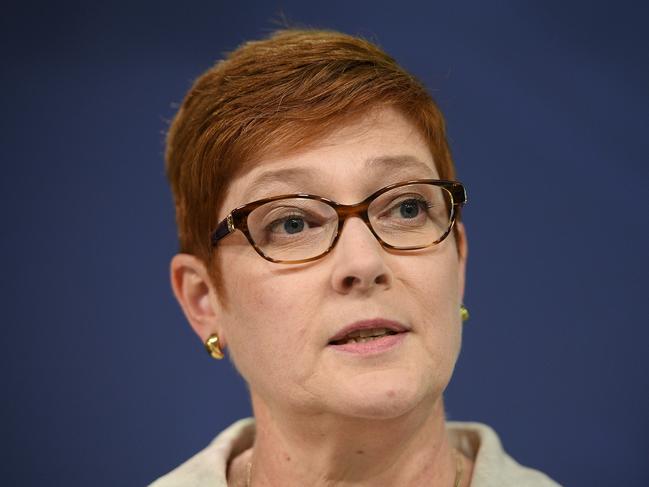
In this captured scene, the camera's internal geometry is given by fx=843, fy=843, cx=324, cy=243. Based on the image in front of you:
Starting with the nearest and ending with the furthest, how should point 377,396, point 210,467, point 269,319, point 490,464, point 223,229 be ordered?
1. point 377,396
2. point 269,319
3. point 223,229
4. point 490,464
5. point 210,467

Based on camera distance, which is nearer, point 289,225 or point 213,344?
point 289,225

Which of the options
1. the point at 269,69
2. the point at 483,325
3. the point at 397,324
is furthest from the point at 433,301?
the point at 483,325

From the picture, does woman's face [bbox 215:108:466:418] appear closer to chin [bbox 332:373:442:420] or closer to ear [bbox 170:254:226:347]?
chin [bbox 332:373:442:420]

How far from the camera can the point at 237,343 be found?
174 cm

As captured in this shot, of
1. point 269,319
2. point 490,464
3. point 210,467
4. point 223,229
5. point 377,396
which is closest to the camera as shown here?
point 377,396

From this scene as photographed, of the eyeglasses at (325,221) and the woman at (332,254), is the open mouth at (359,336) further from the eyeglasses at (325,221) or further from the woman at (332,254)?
the eyeglasses at (325,221)

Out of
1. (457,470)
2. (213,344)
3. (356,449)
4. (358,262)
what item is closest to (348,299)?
(358,262)

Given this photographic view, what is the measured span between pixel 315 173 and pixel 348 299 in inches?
10.0

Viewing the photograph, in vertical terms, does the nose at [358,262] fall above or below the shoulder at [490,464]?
above

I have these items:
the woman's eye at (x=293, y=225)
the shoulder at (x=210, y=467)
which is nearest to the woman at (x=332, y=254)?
the woman's eye at (x=293, y=225)

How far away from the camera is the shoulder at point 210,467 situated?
1951 millimetres

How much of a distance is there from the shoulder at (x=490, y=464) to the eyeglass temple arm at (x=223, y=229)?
0.74m

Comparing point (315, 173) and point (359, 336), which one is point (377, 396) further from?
point (315, 173)

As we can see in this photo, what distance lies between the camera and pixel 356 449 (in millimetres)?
1665
